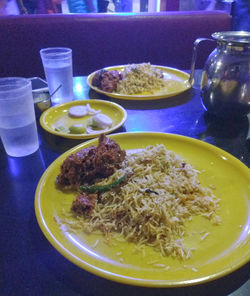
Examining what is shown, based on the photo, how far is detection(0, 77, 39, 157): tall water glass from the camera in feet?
4.07

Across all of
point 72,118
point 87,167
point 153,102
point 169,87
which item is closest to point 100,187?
point 87,167

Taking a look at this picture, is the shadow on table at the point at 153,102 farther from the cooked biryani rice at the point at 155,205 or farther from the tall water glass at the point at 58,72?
the cooked biryani rice at the point at 155,205

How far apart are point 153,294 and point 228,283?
0.75 feet

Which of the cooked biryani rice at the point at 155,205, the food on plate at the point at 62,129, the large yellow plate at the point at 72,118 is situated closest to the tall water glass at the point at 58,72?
the large yellow plate at the point at 72,118

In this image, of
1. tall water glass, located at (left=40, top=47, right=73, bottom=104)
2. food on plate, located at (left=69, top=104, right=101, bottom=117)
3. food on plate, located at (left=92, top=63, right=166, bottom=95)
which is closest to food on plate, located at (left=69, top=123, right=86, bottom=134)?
food on plate, located at (left=69, top=104, right=101, bottom=117)

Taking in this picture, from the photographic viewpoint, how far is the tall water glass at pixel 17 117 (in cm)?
124

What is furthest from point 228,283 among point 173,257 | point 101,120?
point 101,120

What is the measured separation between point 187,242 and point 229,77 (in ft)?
3.38

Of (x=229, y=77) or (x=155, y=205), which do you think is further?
(x=229, y=77)

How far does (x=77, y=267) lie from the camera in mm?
819

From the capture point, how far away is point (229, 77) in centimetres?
150

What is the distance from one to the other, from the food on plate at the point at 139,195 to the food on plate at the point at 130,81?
3.31 feet

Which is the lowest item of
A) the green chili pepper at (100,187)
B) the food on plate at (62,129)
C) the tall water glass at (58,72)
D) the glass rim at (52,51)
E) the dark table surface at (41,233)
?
the dark table surface at (41,233)

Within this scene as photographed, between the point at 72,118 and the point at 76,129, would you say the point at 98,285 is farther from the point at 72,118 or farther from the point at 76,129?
the point at 72,118
